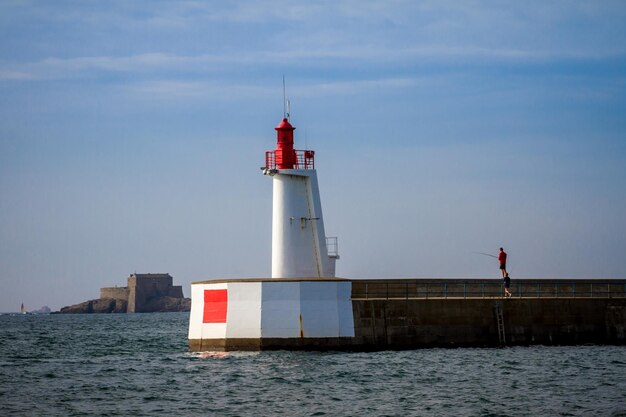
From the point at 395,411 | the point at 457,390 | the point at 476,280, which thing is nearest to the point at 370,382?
→ the point at 457,390

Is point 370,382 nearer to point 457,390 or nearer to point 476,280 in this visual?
point 457,390

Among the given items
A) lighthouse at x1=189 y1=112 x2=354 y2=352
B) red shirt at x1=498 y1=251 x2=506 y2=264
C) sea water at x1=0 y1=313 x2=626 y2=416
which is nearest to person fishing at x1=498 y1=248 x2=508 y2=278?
red shirt at x1=498 y1=251 x2=506 y2=264

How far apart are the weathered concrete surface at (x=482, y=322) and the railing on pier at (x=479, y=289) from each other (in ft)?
→ 3.30

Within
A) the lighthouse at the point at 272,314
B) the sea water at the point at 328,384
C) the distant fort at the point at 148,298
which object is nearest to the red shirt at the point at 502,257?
the sea water at the point at 328,384

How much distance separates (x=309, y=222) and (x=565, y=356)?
35.5ft

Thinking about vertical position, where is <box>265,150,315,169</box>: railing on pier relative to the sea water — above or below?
above

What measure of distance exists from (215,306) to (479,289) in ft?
36.6

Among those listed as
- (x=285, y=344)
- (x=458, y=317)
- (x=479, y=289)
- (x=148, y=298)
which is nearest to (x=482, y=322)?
(x=458, y=317)

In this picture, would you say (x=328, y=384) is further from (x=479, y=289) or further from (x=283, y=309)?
(x=479, y=289)

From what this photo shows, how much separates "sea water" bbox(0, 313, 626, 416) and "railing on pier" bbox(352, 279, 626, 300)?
2.82m

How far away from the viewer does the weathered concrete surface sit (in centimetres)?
3606

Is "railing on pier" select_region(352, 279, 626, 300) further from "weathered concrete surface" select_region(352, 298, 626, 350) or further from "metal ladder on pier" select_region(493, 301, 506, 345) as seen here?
"metal ladder on pier" select_region(493, 301, 506, 345)

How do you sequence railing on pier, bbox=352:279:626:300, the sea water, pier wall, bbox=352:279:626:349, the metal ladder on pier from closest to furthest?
the sea water < pier wall, bbox=352:279:626:349 < railing on pier, bbox=352:279:626:300 < the metal ladder on pier

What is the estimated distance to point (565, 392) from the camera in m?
26.7
